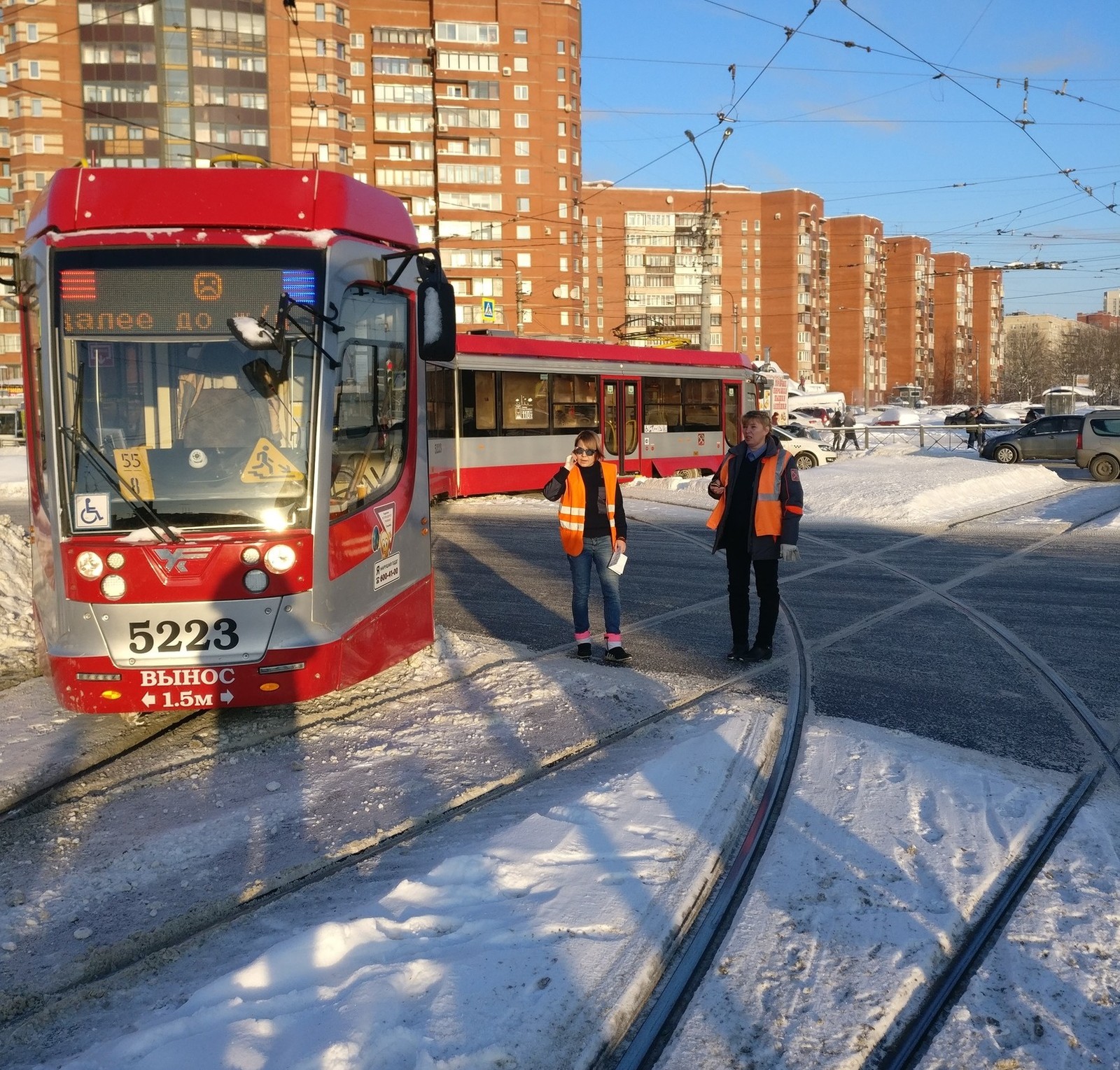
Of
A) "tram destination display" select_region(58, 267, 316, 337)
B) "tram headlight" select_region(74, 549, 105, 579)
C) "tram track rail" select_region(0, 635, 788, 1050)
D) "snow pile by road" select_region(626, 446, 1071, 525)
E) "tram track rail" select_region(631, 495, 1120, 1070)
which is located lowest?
"tram track rail" select_region(0, 635, 788, 1050)

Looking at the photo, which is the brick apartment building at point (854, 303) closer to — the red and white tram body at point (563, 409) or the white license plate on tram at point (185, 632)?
the red and white tram body at point (563, 409)

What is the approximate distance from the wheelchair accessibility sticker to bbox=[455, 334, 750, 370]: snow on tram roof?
43.6 ft

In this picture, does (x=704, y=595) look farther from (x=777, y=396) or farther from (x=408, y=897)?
(x=777, y=396)

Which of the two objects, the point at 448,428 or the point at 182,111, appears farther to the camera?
the point at 182,111

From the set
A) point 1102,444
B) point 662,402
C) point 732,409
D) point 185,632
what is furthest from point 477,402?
point 1102,444

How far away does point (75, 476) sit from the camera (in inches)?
252

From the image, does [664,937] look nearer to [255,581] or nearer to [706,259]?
[255,581]

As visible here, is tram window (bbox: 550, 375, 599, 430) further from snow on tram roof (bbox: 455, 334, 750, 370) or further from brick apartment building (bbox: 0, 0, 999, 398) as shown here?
brick apartment building (bbox: 0, 0, 999, 398)

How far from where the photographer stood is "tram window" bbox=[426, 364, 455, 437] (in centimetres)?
1953

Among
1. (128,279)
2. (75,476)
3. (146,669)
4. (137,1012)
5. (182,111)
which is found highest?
(182,111)

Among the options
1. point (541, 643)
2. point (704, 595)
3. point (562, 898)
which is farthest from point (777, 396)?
point (562, 898)

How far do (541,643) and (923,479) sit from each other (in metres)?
16.2

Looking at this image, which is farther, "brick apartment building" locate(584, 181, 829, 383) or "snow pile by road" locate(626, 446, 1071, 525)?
"brick apartment building" locate(584, 181, 829, 383)

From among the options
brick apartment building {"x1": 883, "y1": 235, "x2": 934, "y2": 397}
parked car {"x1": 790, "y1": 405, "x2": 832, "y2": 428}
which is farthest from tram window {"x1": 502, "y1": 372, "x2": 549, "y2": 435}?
brick apartment building {"x1": 883, "y1": 235, "x2": 934, "y2": 397}
